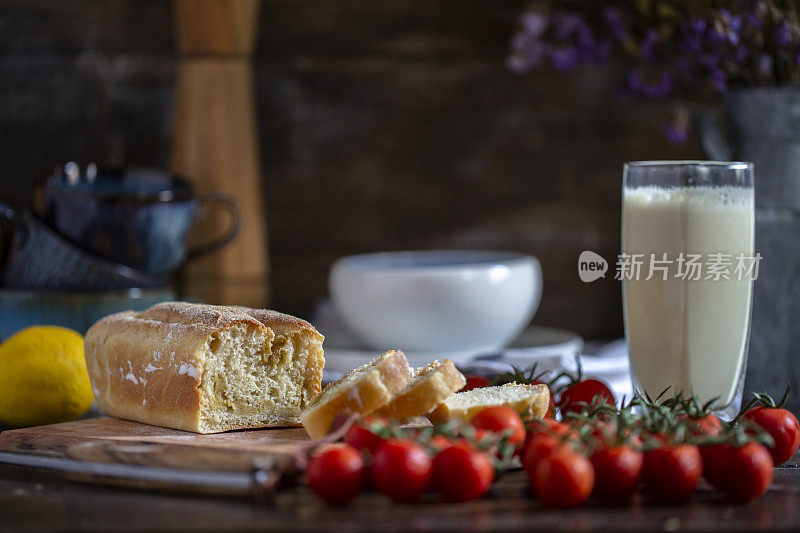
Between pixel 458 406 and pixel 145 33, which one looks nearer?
pixel 458 406

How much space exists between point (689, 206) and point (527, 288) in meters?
0.53

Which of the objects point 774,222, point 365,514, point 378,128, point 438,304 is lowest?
point 365,514

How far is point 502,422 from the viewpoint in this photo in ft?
3.24

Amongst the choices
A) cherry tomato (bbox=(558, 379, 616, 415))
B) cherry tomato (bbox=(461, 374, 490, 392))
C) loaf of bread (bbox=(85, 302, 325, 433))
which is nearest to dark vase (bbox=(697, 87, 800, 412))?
cherry tomato (bbox=(558, 379, 616, 415))

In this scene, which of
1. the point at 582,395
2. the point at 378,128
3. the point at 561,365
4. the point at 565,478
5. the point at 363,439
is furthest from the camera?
the point at 378,128

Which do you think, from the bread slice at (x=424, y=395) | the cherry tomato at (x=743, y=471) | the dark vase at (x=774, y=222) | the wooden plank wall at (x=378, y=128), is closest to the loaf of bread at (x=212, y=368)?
the bread slice at (x=424, y=395)

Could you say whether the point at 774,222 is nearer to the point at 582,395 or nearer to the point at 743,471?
the point at 582,395

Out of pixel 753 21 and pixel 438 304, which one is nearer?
pixel 753 21

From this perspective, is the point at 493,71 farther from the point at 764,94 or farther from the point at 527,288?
the point at 764,94

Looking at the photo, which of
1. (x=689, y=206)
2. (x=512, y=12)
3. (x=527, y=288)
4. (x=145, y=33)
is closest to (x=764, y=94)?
(x=689, y=206)

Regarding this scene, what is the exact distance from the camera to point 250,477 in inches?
35.8

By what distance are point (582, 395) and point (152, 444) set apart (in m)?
0.54

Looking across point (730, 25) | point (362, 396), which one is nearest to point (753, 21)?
point (730, 25)

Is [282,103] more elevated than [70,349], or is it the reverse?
[282,103]
